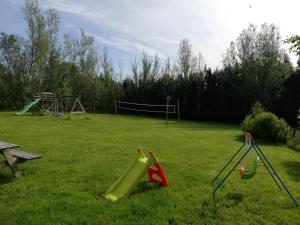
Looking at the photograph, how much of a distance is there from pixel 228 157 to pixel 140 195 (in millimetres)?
3662

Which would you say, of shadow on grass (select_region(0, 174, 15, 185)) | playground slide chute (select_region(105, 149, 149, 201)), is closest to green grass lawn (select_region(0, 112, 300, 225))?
shadow on grass (select_region(0, 174, 15, 185))

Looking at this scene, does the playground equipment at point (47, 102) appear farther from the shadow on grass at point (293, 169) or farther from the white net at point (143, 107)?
the shadow on grass at point (293, 169)

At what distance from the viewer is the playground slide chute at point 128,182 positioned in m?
4.40

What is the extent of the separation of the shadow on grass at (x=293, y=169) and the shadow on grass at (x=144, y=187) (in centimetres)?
279

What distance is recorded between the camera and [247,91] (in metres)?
21.9

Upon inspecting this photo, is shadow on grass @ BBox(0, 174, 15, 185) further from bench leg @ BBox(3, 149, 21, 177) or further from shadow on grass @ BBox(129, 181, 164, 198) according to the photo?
shadow on grass @ BBox(129, 181, 164, 198)

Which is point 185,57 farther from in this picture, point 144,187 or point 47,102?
point 144,187

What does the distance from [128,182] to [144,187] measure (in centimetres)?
42

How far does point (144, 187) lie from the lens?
492 cm

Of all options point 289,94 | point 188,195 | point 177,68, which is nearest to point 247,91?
point 289,94

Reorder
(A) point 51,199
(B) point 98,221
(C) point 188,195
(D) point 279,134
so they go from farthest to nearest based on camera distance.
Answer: (D) point 279,134, (C) point 188,195, (A) point 51,199, (B) point 98,221

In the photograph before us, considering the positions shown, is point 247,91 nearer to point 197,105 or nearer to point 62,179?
point 197,105

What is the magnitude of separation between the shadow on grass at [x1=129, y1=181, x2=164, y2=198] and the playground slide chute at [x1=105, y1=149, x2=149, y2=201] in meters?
0.16

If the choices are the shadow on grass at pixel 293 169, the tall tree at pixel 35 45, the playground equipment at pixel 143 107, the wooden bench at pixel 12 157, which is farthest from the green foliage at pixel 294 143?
the tall tree at pixel 35 45
